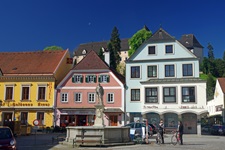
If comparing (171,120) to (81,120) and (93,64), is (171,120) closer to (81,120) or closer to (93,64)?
(81,120)

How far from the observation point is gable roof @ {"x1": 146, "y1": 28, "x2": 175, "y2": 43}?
42281mm

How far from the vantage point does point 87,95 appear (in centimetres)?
4391

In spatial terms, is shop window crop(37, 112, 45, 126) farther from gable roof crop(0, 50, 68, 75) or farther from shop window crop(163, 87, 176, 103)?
shop window crop(163, 87, 176, 103)

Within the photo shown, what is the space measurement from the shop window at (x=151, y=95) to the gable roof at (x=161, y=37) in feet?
23.4

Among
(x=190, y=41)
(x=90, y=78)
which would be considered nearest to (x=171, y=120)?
(x=90, y=78)

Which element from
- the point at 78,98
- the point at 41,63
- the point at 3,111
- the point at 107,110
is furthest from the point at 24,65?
the point at 107,110

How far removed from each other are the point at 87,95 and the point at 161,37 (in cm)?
1358

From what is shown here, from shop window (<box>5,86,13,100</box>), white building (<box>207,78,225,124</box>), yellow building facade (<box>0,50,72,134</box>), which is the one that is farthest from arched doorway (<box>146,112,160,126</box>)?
shop window (<box>5,86,13,100</box>)

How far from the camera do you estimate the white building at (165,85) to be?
1554 inches

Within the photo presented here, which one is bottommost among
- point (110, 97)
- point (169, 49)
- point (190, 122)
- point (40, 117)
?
point (190, 122)

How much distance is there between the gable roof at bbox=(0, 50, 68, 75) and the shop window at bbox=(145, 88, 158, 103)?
14428 millimetres

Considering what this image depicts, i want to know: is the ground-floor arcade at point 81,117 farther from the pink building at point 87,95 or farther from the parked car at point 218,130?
the parked car at point 218,130

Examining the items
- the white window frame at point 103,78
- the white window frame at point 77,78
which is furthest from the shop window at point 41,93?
the white window frame at point 103,78

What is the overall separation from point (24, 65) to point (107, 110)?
15682 mm
